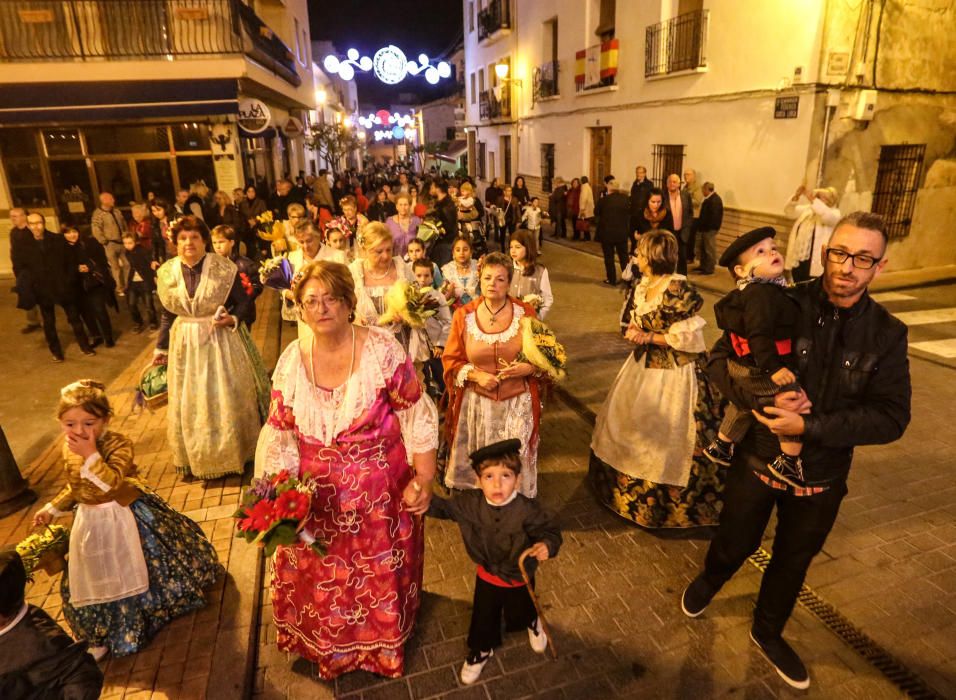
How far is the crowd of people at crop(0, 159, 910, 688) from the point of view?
275cm

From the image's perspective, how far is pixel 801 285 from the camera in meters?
2.88

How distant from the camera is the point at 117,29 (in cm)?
1434

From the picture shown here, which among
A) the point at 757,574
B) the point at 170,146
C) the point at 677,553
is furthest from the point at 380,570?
the point at 170,146

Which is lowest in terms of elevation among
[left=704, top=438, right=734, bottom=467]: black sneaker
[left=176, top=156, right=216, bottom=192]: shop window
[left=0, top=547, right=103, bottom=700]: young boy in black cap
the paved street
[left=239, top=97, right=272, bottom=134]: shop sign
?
the paved street

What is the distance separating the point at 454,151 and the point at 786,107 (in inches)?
1243

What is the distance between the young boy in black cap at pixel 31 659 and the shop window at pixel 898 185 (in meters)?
14.2

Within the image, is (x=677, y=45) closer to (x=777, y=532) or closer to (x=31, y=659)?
(x=777, y=532)

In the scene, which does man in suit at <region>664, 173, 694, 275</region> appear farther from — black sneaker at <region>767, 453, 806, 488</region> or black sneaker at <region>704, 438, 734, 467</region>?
black sneaker at <region>767, 453, 806, 488</region>

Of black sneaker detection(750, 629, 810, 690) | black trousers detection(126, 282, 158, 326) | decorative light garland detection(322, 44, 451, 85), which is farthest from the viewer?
decorative light garland detection(322, 44, 451, 85)

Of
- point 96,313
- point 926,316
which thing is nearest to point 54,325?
point 96,313

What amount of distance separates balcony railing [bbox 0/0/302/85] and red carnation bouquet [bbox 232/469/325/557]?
14.9 m

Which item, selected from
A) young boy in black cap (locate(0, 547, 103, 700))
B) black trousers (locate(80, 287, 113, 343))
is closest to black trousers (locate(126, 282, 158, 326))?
black trousers (locate(80, 287, 113, 343))

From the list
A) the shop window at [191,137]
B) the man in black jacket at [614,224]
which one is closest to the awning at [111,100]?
the shop window at [191,137]

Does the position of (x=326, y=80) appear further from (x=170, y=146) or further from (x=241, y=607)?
(x=241, y=607)
